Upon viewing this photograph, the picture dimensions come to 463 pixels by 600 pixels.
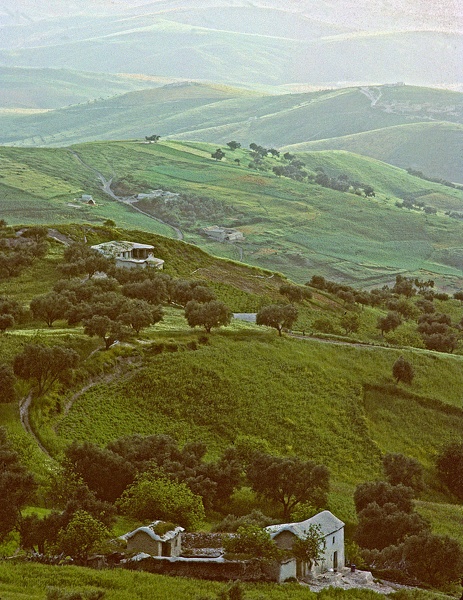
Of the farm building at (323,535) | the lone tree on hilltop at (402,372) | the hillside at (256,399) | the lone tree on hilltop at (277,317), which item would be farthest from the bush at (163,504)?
the lone tree on hilltop at (277,317)

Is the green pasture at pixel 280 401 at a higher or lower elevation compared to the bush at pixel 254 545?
lower

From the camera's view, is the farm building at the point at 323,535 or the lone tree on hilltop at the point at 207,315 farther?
the lone tree on hilltop at the point at 207,315

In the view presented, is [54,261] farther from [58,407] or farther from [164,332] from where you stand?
[58,407]

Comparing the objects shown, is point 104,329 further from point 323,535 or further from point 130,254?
point 130,254

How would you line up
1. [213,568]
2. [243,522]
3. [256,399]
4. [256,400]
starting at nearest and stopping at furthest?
1. [213,568]
2. [243,522]
3. [256,400]
4. [256,399]

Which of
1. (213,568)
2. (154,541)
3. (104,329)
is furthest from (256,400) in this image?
(213,568)

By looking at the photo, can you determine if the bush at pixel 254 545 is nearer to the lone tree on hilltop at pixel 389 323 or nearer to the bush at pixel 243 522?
the bush at pixel 243 522

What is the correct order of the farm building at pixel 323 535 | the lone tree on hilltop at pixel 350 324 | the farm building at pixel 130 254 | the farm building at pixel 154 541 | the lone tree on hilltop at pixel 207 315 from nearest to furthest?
the farm building at pixel 154 541, the farm building at pixel 323 535, the lone tree on hilltop at pixel 207 315, the lone tree on hilltop at pixel 350 324, the farm building at pixel 130 254
